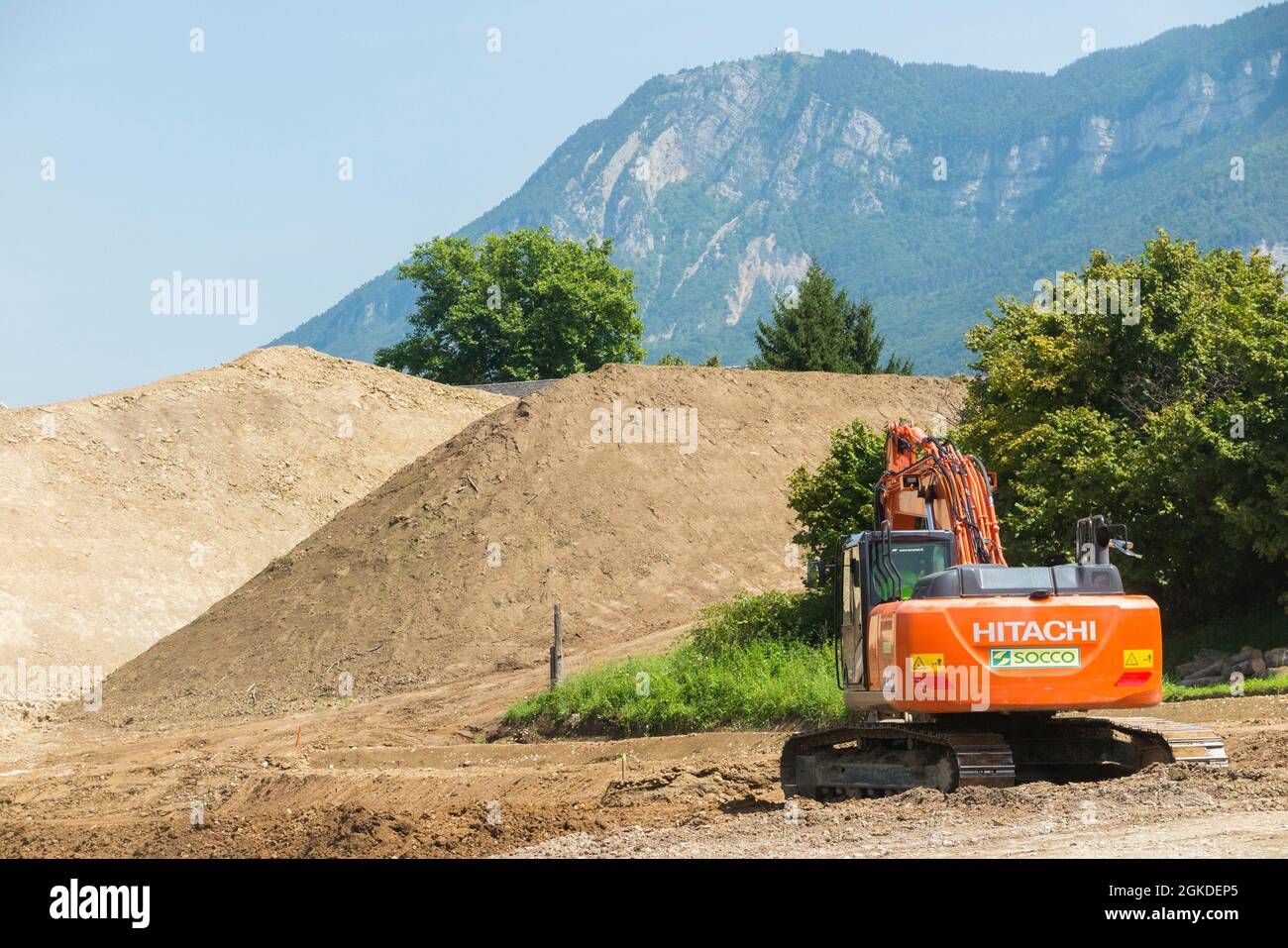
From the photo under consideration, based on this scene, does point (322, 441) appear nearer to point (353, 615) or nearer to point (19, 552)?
point (19, 552)

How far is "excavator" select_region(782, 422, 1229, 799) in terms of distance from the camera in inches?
479

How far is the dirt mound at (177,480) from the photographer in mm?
41188

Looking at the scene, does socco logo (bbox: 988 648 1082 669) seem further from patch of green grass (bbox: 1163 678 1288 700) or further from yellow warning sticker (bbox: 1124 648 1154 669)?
patch of green grass (bbox: 1163 678 1288 700)

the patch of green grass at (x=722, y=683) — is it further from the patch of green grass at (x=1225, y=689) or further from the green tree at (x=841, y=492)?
the patch of green grass at (x=1225, y=689)

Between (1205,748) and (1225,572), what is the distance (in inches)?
477

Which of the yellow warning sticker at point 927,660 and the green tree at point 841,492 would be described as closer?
the yellow warning sticker at point 927,660

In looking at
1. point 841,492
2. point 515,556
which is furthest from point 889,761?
point 515,556

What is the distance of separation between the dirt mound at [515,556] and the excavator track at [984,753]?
1761cm

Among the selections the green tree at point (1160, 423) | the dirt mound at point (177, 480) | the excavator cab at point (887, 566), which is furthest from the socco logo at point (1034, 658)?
the dirt mound at point (177, 480)

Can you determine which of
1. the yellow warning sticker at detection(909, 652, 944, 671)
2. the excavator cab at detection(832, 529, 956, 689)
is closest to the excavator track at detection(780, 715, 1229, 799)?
the excavator cab at detection(832, 529, 956, 689)

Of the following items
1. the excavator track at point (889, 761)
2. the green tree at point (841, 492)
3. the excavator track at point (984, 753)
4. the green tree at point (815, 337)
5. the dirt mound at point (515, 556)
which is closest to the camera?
the excavator track at point (889, 761)

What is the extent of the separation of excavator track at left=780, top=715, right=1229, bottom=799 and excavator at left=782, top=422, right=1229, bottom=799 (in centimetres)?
2

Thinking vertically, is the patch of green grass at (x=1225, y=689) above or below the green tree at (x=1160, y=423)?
below
